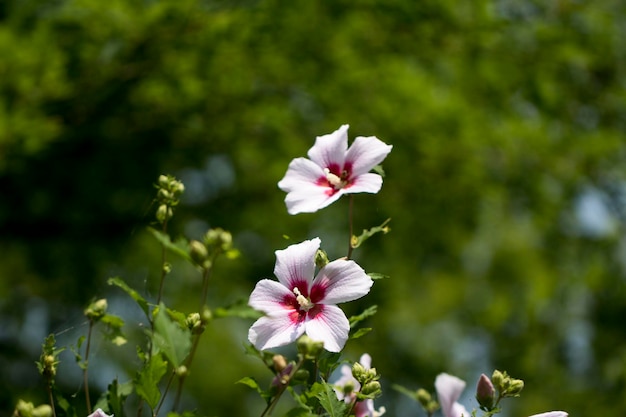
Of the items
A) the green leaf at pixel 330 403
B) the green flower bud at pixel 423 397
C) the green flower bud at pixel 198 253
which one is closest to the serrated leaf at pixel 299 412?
the green leaf at pixel 330 403

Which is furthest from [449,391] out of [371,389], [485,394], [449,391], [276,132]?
[276,132]

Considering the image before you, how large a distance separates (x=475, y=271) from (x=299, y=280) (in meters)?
8.10

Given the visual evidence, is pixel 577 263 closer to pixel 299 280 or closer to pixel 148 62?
pixel 148 62

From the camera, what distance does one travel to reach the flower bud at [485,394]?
110 centimetres

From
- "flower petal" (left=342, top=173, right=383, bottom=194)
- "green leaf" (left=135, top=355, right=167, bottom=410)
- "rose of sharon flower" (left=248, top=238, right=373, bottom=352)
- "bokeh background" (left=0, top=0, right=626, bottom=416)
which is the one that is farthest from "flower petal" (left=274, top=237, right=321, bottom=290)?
"bokeh background" (left=0, top=0, right=626, bottom=416)

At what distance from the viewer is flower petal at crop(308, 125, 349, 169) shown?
1.23m

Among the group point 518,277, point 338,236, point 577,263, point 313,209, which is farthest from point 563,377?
point 313,209

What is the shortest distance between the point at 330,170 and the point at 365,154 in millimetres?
84

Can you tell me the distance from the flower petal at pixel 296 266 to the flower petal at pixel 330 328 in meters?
0.06

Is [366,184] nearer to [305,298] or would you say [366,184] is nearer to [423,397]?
[305,298]

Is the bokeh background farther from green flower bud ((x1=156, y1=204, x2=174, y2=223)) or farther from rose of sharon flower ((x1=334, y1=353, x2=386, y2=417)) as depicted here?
green flower bud ((x1=156, y1=204, x2=174, y2=223))

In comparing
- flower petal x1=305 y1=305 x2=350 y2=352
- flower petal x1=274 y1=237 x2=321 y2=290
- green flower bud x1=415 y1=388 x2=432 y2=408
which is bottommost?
green flower bud x1=415 y1=388 x2=432 y2=408

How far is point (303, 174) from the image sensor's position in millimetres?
1241

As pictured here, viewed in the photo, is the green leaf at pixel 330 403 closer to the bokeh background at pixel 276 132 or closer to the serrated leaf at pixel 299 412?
the serrated leaf at pixel 299 412
